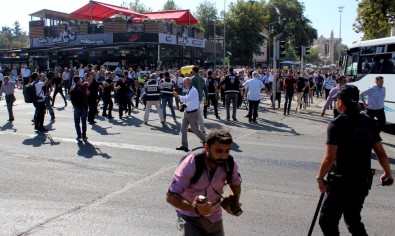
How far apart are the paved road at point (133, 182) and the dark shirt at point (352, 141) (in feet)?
4.72

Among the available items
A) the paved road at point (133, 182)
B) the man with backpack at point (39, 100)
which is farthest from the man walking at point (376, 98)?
the man with backpack at point (39, 100)

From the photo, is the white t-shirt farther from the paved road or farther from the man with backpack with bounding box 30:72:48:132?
the man with backpack with bounding box 30:72:48:132

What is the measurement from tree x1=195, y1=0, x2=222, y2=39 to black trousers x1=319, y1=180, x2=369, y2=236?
6527 cm

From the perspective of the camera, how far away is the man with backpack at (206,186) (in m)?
3.09

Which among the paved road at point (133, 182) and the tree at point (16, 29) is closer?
the paved road at point (133, 182)

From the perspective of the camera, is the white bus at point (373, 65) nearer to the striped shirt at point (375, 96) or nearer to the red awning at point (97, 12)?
the striped shirt at point (375, 96)

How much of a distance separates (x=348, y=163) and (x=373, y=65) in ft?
43.6

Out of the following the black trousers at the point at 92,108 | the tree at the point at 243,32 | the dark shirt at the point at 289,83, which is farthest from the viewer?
the tree at the point at 243,32

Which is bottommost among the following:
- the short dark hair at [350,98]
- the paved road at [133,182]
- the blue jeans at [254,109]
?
the paved road at [133,182]

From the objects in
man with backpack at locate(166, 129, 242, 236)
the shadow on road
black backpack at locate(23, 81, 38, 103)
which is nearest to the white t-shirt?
the shadow on road

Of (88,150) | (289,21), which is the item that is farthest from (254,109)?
(289,21)

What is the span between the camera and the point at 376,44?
15930 millimetres

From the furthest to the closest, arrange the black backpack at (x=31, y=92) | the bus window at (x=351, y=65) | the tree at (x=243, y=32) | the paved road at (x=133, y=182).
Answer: the tree at (x=243, y=32) < the bus window at (x=351, y=65) < the black backpack at (x=31, y=92) < the paved road at (x=133, y=182)

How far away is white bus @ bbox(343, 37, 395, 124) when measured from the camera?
47.8 feet
